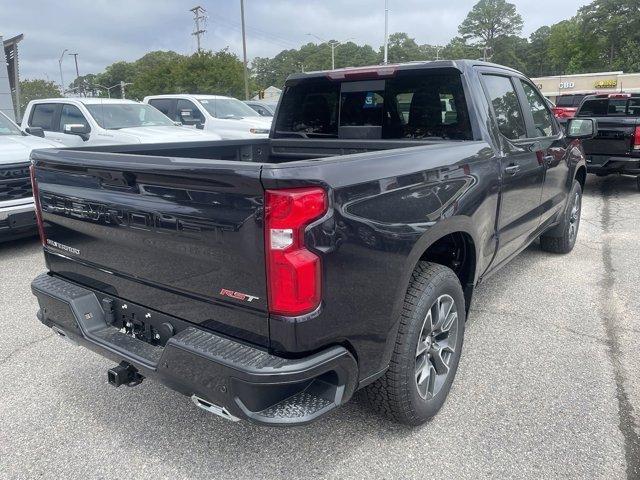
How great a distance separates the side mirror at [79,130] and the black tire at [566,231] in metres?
6.99

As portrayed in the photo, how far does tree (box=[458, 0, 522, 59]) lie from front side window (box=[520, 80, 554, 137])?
322ft

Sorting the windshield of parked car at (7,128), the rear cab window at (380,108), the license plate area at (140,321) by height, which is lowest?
the license plate area at (140,321)

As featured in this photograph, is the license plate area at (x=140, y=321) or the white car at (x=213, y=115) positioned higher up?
the white car at (x=213, y=115)

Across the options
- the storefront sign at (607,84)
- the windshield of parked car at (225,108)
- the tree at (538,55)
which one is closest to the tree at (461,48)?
the tree at (538,55)

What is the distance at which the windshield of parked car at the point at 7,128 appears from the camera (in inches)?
266

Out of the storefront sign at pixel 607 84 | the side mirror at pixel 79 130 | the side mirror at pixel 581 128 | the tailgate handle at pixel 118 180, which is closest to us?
the tailgate handle at pixel 118 180

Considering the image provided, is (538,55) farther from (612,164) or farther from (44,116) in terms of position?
(44,116)

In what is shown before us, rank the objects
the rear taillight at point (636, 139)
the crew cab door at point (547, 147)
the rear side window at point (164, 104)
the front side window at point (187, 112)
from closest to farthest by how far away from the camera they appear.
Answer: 1. the crew cab door at point (547, 147)
2. the rear taillight at point (636, 139)
3. the front side window at point (187, 112)
4. the rear side window at point (164, 104)

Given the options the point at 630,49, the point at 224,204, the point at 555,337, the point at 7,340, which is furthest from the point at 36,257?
the point at 630,49

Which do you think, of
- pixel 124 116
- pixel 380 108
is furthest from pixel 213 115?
pixel 380 108

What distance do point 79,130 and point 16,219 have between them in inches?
130

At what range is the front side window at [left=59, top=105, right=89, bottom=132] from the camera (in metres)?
8.96

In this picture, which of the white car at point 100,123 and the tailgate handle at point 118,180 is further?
the white car at point 100,123

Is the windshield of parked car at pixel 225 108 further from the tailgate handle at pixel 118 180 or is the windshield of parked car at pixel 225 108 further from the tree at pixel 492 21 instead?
the tree at pixel 492 21
